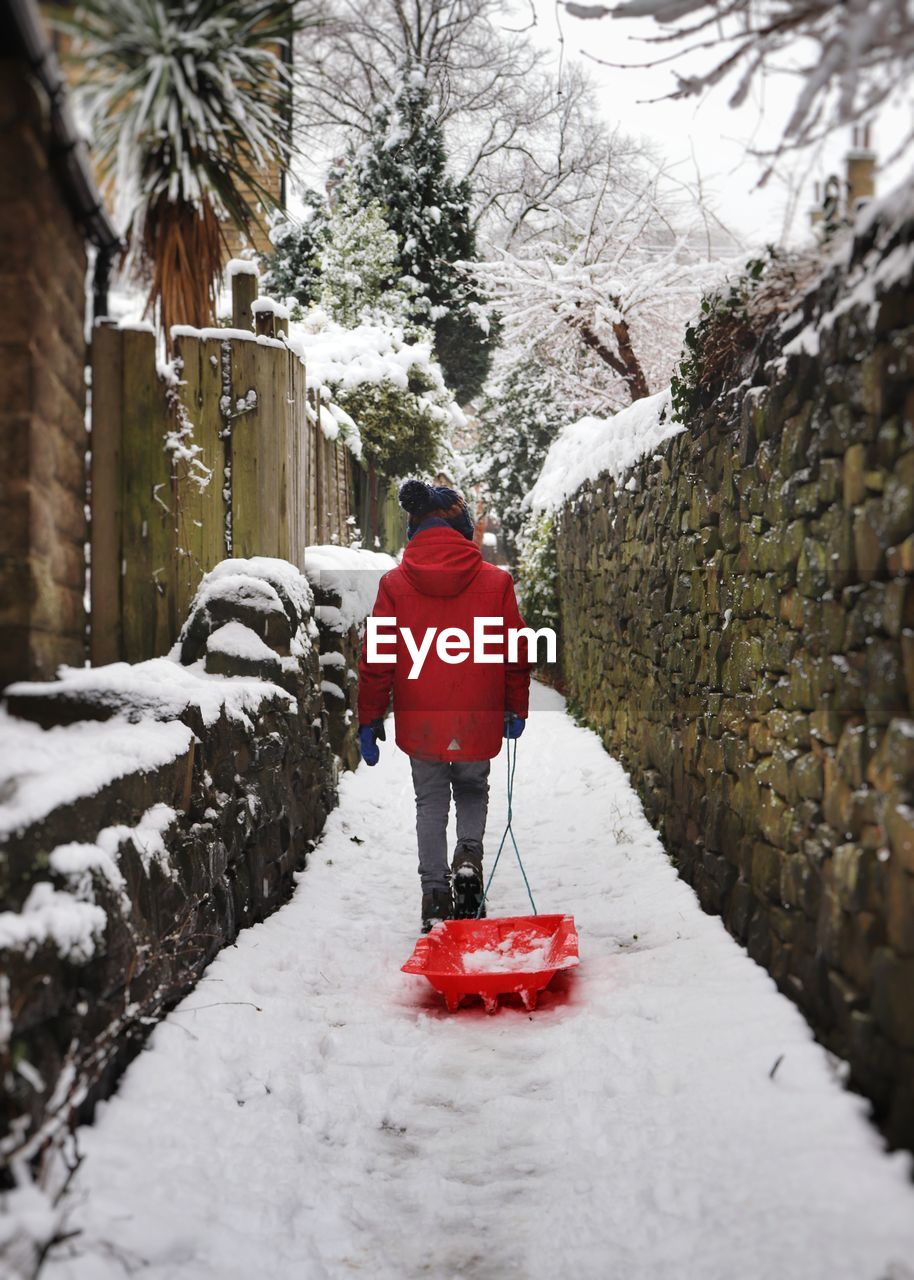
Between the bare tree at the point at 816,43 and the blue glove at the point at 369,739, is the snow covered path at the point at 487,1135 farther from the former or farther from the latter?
the bare tree at the point at 816,43

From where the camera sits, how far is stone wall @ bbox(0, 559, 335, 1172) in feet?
6.55

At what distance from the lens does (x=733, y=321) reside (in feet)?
12.1

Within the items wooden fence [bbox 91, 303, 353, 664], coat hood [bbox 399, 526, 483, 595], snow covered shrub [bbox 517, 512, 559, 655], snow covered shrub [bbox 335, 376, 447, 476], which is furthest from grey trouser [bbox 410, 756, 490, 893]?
snow covered shrub [bbox 335, 376, 447, 476]

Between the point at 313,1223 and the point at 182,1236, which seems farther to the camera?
the point at 313,1223

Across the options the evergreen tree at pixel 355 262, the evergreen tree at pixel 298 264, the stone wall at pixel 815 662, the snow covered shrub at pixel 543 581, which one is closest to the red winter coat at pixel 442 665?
the stone wall at pixel 815 662

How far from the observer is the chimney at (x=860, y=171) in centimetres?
228

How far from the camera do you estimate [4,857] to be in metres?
1.96

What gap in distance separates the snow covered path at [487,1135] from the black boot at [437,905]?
0.34m

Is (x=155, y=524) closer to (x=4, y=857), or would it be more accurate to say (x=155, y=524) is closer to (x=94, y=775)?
(x=94, y=775)

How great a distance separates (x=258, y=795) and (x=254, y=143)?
2.42m

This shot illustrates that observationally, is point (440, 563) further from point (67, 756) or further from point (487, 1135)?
point (487, 1135)

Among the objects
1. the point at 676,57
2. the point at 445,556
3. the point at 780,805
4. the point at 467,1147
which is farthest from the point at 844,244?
the point at 467,1147

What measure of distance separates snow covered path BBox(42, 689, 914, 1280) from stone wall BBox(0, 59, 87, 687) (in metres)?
1.16

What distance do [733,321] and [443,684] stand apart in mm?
1864
